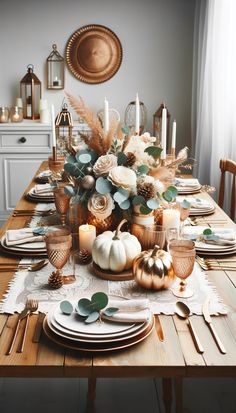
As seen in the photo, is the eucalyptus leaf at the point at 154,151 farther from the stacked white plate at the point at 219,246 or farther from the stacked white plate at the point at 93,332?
the stacked white plate at the point at 93,332

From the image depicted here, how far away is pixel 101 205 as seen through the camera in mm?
1678

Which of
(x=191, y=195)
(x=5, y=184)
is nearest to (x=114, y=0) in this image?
(x=5, y=184)

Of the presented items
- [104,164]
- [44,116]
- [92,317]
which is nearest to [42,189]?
[104,164]

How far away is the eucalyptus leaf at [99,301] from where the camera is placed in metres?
1.22

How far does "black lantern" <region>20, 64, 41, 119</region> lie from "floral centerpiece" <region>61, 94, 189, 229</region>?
282 centimetres

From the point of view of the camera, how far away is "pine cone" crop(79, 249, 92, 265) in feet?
5.33

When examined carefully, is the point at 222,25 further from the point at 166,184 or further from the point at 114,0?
the point at 166,184

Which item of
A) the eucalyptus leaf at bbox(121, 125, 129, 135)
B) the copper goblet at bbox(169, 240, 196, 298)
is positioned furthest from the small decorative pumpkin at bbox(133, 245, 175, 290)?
the eucalyptus leaf at bbox(121, 125, 129, 135)

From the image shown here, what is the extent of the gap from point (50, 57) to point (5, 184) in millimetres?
1166

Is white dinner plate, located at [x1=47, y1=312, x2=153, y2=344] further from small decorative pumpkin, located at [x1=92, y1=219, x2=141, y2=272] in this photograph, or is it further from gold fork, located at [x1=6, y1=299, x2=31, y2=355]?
small decorative pumpkin, located at [x1=92, y1=219, x2=141, y2=272]
